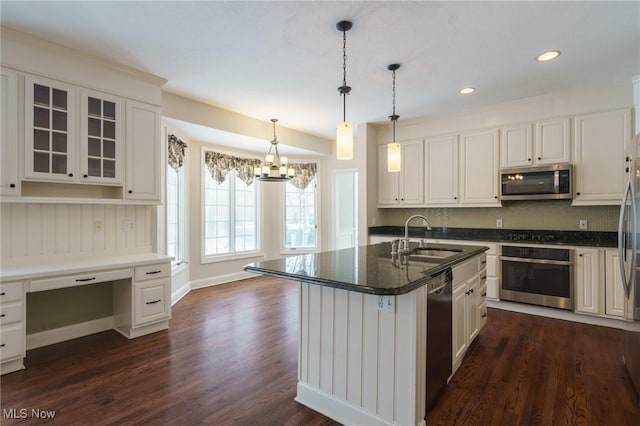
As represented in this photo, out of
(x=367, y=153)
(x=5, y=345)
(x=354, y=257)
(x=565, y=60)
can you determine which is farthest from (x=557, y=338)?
(x=5, y=345)

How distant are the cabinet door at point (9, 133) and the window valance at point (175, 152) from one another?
175cm

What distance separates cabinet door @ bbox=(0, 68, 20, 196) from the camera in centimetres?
253

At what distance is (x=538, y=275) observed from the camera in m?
3.78

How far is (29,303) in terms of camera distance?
2877mm

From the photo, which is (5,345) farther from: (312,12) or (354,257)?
(312,12)

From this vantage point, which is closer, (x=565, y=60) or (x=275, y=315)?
(x=565, y=60)

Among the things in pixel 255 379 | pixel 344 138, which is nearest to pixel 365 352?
pixel 255 379

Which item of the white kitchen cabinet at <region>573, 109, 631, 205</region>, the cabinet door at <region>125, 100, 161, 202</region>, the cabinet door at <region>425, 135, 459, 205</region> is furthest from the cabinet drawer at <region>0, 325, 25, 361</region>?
the white kitchen cabinet at <region>573, 109, 631, 205</region>

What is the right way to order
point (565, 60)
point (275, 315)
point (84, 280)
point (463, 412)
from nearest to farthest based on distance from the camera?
point (463, 412)
point (84, 280)
point (565, 60)
point (275, 315)

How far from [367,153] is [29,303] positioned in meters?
4.42

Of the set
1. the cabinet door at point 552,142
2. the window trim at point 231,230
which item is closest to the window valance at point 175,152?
the window trim at point 231,230

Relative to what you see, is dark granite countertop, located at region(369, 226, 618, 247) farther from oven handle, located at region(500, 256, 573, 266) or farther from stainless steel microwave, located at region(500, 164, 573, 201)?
stainless steel microwave, located at region(500, 164, 573, 201)

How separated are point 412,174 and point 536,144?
164 cm

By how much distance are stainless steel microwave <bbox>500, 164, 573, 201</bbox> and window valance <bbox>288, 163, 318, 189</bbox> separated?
135 inches
